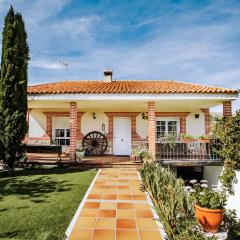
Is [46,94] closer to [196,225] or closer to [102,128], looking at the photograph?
[102,128]

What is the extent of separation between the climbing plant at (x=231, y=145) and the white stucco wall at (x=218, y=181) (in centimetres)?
22

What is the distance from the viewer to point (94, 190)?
7.71 m

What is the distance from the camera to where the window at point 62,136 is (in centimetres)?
1689

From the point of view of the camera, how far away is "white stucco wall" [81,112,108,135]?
16.6 meters

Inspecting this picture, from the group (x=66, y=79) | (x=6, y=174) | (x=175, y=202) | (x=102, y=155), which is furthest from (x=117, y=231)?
(x=66, y=79)

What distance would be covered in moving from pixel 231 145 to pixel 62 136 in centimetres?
1138

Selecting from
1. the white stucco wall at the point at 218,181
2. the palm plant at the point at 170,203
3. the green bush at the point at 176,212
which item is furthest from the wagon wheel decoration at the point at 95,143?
the green bush at the point at 176,212

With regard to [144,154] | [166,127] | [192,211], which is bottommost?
[192,211]

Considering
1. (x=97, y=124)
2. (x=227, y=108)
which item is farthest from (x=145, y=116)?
(x=227, y=108)

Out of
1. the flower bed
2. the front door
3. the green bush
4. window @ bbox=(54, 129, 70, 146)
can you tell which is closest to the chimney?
the front door

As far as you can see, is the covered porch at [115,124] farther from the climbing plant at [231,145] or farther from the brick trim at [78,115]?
the climbing plant at [231,145]

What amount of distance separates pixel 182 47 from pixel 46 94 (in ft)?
23.4

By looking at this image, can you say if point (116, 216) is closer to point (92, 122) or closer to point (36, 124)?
point (92, 122)

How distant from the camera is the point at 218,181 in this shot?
37.4 ft
